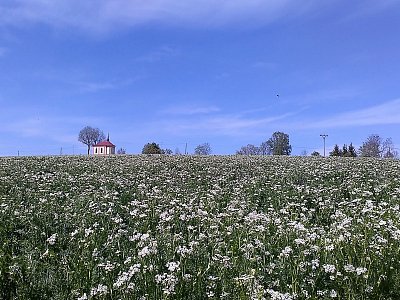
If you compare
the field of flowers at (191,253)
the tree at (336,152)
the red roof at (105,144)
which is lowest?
the field of flowers at (191,253)

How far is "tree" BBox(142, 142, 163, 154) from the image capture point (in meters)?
71.0

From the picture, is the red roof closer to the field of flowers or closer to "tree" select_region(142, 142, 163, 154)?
"tree" select_region(142, 142, 163, 154)

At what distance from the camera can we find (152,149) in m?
71.3

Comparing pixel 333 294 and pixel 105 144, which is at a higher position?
pixel 105 144

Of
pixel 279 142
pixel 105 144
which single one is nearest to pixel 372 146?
pixel 279 142

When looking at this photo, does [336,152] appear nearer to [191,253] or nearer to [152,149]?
[152,149]

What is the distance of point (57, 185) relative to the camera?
16469 mm

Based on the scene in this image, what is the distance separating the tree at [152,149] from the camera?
233 feet

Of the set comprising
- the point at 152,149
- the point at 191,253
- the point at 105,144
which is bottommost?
the point at 191,253

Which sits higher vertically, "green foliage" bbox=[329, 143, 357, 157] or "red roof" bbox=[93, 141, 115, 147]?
"red roof" bbox=[93, 141, 115, 147]

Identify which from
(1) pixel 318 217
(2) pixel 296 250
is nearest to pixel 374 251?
(2) pixel 296 250

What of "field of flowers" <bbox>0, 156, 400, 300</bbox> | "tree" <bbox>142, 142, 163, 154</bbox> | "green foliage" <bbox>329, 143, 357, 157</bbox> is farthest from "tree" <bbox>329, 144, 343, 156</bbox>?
"field of flowers" <bbox>0, 156, 400, 300</bbox>

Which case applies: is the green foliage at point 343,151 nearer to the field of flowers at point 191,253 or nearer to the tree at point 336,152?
the tree at point 336,152

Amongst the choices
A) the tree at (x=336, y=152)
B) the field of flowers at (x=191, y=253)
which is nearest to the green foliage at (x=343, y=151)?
the tree at (x=336, y=152)
